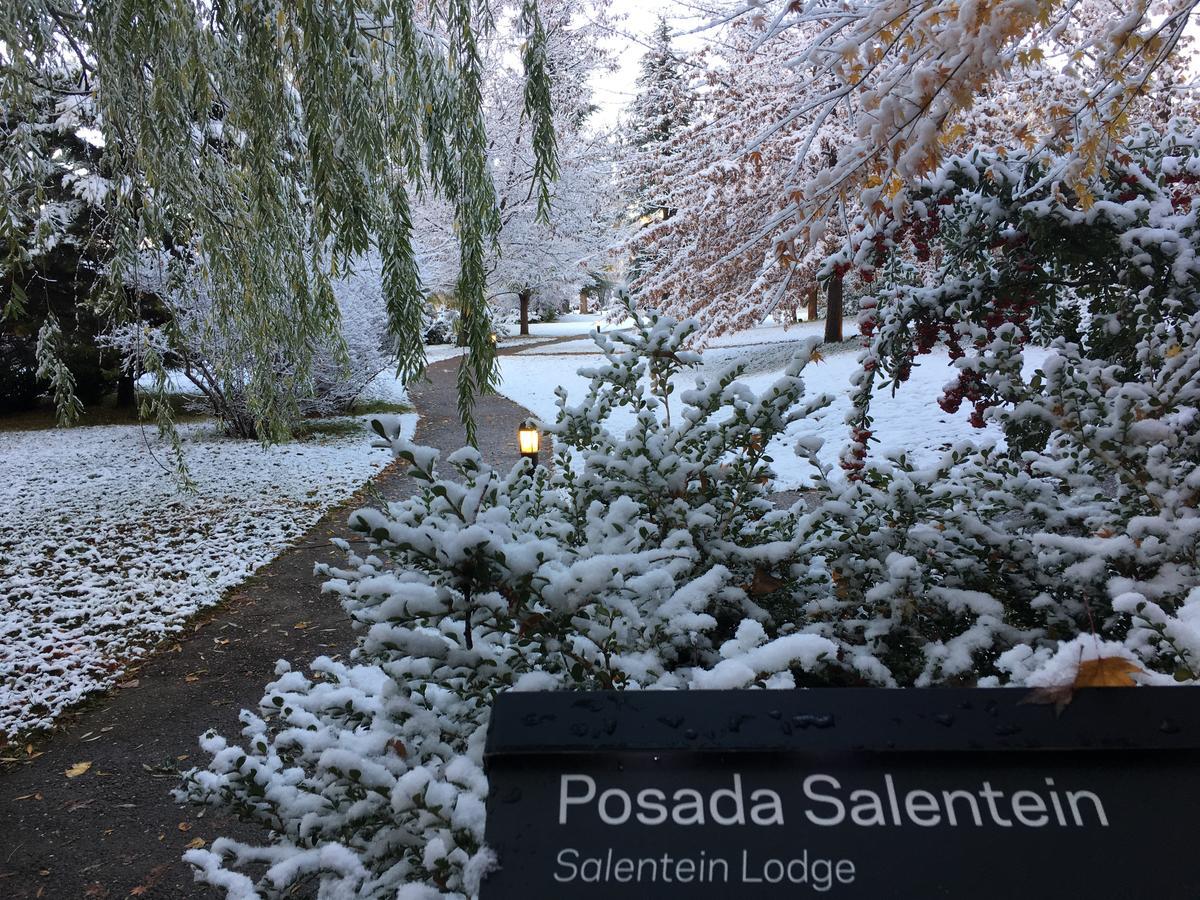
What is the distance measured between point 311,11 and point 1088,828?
134 inches

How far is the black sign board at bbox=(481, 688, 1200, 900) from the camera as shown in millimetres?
957

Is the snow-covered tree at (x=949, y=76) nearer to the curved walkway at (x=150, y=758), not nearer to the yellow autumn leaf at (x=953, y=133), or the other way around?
the yellow autumn leaf at (x=953, y=133)

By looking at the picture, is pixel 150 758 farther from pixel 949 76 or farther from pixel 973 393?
pixel 949 76

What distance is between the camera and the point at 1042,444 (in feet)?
8.77

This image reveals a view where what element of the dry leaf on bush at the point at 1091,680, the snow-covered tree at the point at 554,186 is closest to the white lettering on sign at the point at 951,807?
the dry leaf on bush at the point at 1091,680

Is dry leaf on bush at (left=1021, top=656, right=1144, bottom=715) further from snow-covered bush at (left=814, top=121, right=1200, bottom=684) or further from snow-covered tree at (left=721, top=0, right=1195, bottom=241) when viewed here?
snow-covered tree at (left=721, top=0, right=1195, bottom=241)

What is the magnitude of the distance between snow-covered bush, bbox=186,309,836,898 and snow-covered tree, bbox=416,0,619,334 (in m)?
14.5

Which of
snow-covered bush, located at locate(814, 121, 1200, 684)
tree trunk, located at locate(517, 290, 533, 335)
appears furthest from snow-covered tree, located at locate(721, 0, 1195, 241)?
tree trunk, located at locate(517, 290, 533, 335)

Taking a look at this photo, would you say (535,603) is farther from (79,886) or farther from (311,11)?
(79,886)

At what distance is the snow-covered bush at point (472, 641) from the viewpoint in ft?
4.39

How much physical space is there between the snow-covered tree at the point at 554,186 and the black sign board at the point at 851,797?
1554cm

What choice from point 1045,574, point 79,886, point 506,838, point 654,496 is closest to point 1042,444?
point 1045,574

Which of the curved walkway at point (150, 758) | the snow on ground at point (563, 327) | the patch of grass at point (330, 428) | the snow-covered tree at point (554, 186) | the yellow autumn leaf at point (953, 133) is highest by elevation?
the snow-covered tree at point (554, 186)

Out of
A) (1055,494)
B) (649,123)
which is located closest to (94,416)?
(1055,494)
